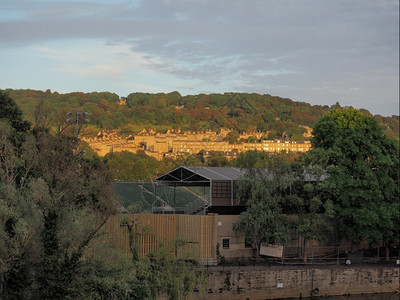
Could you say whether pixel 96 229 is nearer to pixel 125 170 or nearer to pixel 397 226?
pixel 397 226

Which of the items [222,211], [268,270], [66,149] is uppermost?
[66,149]

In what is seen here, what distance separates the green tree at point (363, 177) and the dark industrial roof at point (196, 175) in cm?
557

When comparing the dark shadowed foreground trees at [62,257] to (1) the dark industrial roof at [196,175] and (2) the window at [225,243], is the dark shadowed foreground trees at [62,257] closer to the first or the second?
(2) the window at [225,243]

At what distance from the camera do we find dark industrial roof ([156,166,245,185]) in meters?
38.9

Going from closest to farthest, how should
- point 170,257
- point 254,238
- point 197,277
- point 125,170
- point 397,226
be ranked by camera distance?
point 170,257
point 197,277
point 254,238
point 397,226
point 125,170

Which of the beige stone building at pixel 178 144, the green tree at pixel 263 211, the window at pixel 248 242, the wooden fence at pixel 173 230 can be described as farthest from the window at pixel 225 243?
the beige stone building at pixel 178 144

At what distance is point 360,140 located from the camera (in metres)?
40.3

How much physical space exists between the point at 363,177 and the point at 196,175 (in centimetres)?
955

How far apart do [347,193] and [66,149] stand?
16026 mm

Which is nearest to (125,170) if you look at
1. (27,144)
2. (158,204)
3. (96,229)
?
(158,204)

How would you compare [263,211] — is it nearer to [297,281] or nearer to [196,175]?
[297,281]

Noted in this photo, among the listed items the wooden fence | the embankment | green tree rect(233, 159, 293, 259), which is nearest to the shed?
green tree rect(233, 159, 293, 259)

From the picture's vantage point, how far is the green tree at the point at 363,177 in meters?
38.8

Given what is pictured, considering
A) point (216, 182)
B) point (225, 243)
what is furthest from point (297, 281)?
point (216, 182)
